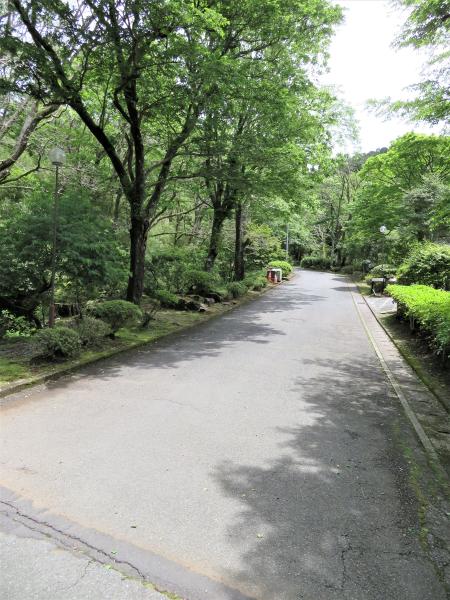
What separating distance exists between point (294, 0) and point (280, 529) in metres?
11.6

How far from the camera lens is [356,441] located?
14.6 ft

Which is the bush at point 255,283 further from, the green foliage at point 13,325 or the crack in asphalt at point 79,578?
the crack in asphalt at point 79,578

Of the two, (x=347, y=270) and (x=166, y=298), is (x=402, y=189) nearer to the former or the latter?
(x=166, y=298)

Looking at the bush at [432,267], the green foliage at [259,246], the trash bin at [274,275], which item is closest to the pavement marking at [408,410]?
the bush at [432,267]

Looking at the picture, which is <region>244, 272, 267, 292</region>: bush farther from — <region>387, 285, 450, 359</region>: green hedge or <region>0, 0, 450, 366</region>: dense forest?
<region>387, 285, 450, 359</region>: green hedge

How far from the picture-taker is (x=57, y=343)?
6.50 metres

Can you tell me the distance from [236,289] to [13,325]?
911 centimetres

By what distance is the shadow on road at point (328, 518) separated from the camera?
94.4 inches

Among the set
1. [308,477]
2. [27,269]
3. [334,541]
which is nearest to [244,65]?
[27,269]

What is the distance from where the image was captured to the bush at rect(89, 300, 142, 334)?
8.14m

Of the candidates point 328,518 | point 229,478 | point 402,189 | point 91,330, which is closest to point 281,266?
point 402,189

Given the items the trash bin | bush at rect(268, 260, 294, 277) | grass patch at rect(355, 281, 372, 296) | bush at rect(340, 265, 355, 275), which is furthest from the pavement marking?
bush at rect(340, 265, 355, 275)

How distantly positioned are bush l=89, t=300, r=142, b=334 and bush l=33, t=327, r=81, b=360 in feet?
4.19

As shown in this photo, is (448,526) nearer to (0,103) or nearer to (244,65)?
(244,65)
